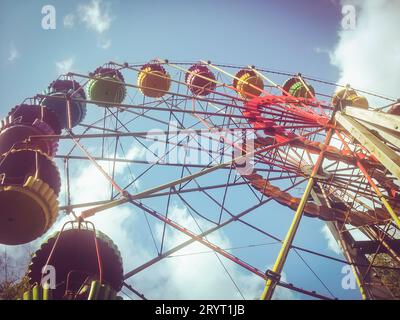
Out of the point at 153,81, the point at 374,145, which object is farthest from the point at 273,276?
the point at 153,81

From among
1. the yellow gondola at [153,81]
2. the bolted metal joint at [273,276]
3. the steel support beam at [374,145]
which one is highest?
the yellow gondola at [153,81]

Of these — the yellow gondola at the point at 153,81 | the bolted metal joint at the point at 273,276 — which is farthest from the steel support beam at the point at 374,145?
the yellow gondola at the point at 153,81

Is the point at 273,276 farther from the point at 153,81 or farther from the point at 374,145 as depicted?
the point at 153,81

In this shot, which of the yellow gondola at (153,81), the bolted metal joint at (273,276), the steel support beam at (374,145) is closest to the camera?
the bolted metal joint at (273,276)

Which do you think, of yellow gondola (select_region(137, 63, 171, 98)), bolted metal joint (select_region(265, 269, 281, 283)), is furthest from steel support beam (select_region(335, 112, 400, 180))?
yellow gondola (select_region(137, 63, 171, 98))

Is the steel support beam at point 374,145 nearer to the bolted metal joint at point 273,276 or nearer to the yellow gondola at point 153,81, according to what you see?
the bolted metal joint at point 273,276

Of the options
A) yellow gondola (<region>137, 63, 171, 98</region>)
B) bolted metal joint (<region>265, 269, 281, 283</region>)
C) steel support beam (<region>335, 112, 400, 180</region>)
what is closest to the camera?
bolted metal joint (<region>265, 269, 281, 283</region>)

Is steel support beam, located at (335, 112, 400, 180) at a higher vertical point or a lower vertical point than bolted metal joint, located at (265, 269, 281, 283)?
higher

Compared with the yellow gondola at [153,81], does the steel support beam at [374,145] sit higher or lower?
lower

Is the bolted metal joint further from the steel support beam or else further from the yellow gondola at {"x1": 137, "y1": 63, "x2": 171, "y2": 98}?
the yellow gondola at {"x1": 137, "y1": 63, "x2": 171, "y2": 98}

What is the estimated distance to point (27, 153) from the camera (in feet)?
21.0

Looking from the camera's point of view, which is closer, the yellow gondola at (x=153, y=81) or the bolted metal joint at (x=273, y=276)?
the bolted metal joint at (x=273, y=276)

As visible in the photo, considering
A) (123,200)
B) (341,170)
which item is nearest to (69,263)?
(123,200)

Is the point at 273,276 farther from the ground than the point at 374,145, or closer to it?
closer to it
